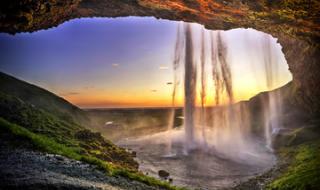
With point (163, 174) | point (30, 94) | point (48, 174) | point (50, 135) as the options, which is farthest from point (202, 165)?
point (30, 94)

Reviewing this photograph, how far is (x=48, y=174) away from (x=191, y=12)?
23.9 metres

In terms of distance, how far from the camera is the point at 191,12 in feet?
103

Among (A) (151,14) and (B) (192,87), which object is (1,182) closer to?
(A) (151,14)

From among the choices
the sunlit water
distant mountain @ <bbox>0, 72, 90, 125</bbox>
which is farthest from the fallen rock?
distant mountain @ <bbox>0, 72, 90, 125</bbox>

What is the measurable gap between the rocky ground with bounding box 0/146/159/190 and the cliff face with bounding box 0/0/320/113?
13972 millimetres

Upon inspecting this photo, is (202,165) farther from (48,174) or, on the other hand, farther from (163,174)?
(48,174)

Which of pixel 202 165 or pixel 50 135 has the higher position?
pixel 50 135

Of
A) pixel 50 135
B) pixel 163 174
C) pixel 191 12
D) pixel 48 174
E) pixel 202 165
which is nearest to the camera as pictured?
pixel 48 174

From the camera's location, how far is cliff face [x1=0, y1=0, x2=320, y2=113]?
24197 millimetres

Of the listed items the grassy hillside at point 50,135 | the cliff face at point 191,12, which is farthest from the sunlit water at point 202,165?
the cliff face at point 191,12

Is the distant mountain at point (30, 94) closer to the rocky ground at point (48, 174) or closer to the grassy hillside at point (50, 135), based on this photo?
the grassy hillside at point (50, 135)

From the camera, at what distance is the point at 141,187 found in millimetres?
18219

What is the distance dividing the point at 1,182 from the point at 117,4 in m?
24.1

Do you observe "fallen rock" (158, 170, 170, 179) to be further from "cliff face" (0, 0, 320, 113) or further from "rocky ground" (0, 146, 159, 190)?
"cliff face" (0, 0, 320, 113)
